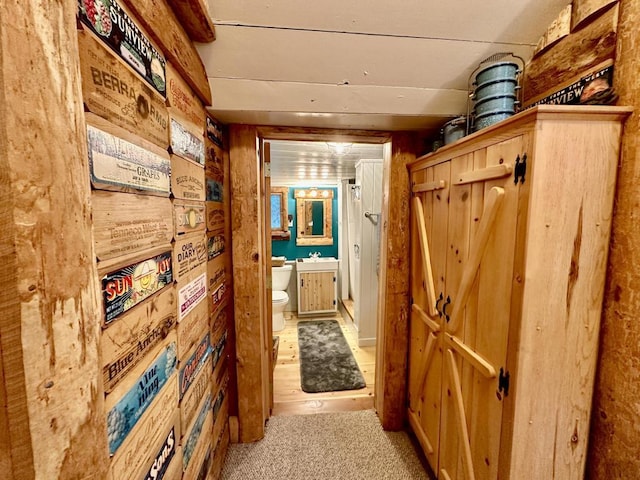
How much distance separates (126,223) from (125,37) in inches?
19.9

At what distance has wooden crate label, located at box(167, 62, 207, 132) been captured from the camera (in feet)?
3.11

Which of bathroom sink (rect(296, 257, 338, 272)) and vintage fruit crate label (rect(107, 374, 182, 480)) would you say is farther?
bathroom sink (rect(296, 257, 338, 272))

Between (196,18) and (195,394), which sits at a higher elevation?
(196,18)

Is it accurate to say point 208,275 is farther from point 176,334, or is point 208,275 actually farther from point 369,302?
point 369,302

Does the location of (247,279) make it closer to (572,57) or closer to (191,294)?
(191,294)

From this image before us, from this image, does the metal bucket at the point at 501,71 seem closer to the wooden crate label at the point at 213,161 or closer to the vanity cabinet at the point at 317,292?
the wooden crate label at the point at 213,161

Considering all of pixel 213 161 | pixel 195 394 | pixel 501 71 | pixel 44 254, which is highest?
pixel 501 71

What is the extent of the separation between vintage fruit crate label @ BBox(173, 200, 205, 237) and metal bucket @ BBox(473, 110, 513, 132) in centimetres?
132

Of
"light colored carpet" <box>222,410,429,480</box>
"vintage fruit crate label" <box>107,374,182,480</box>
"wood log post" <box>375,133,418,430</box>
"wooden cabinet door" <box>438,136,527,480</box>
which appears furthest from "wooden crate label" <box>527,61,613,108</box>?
"light colored carpet" <box>222,410,429,480</box>

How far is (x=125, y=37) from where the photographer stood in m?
0.69

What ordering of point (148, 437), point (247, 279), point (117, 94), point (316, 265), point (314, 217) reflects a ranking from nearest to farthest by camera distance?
point (117, 94), point (148, 437), point (247, 279), point (316, 265), point (314, 217)

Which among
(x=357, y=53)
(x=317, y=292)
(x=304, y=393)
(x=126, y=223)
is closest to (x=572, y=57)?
(x=357, y=53)

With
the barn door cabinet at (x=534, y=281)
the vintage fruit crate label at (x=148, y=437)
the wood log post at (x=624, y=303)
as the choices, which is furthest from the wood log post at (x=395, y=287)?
the vintage fruit crate label at (x=148, y=437)

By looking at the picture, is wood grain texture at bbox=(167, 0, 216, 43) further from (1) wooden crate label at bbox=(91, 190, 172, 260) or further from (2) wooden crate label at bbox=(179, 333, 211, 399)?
(2) wooden crate label at bbox=(179, 333, 211, 399)
